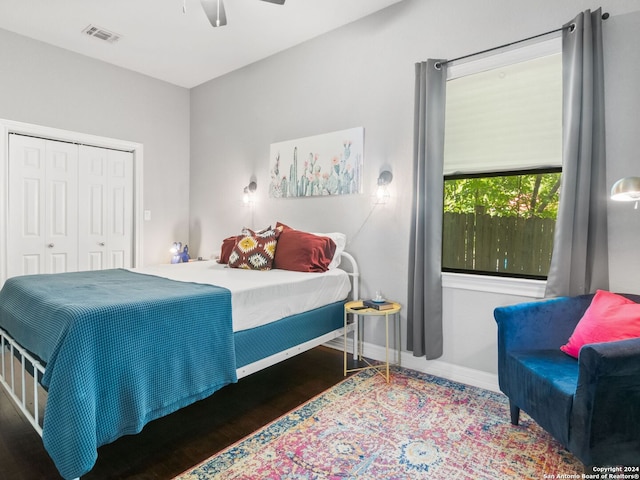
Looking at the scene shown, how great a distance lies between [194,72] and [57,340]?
150 inches

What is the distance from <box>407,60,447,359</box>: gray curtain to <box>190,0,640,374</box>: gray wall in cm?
Result: 14

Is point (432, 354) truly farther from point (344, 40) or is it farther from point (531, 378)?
point (344, 40)

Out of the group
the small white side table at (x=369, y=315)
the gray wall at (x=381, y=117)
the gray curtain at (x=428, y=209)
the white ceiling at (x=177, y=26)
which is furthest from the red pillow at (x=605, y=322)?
the white ceiling at (x=177, y=26)

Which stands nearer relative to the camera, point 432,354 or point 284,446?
point 284,446

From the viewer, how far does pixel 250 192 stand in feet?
13.8

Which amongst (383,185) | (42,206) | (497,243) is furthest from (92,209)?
(497,243)

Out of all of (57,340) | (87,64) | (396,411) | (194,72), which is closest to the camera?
(57,340)

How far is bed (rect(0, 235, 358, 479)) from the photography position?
148 centimetres

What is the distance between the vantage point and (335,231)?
3.53m

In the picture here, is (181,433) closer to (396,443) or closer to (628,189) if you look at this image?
(396,443)

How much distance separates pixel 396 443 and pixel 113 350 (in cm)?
147

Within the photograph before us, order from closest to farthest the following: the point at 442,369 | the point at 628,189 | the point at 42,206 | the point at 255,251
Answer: the point at 628,189 < the point at 442,369 < the point at 255,251 < the point at 42,206

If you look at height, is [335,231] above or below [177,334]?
above

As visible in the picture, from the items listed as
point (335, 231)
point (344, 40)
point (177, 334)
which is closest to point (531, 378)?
point (177, 334)
